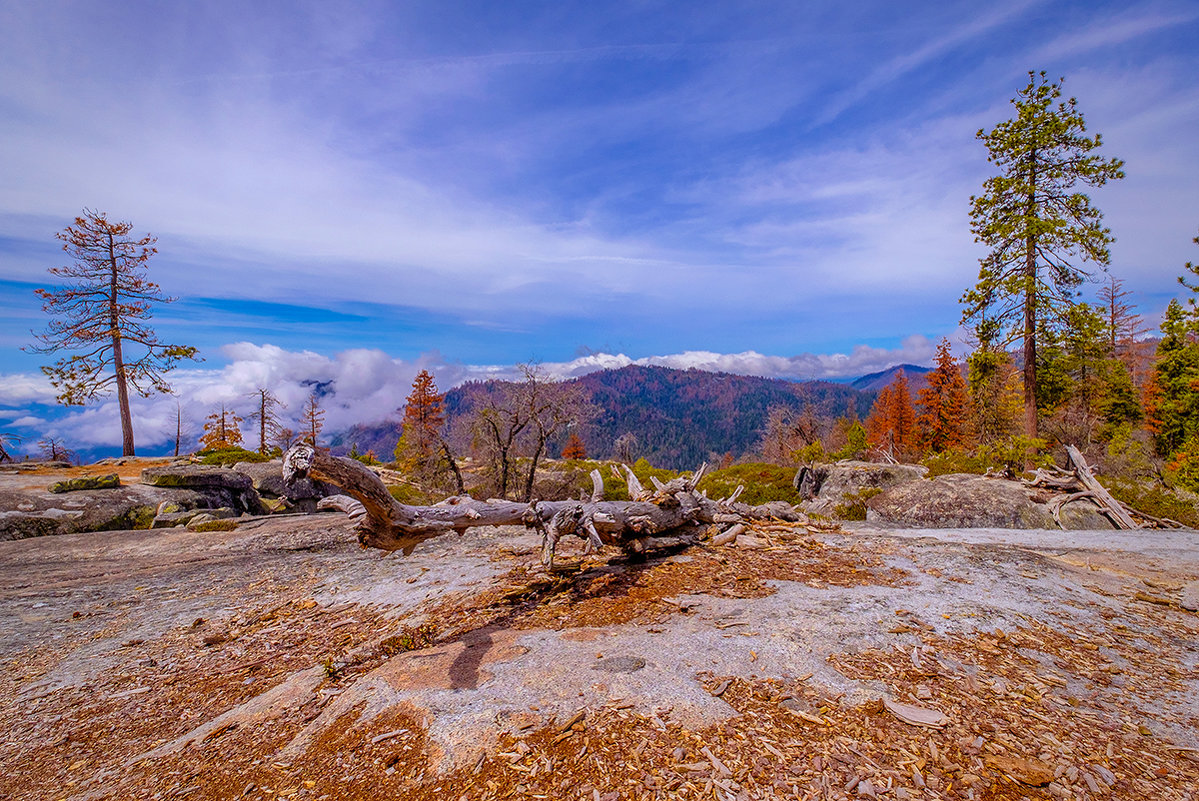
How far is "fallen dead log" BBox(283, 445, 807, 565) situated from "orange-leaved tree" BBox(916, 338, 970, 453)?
38.8m

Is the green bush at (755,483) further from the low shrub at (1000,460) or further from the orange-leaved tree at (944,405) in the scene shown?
the orange-leaved tree at (944,405)

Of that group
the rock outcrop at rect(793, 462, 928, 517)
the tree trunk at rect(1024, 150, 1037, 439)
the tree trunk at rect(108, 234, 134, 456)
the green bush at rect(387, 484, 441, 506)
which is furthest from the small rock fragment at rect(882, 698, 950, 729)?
the tree trunk at rect(108, 234, 134, 456)

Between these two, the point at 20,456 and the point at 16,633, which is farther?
the point at 20,456

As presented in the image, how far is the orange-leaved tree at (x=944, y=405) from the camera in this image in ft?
133

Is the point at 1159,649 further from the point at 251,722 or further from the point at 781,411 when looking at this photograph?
the point at 781,411

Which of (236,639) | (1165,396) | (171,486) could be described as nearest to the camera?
(236,639)

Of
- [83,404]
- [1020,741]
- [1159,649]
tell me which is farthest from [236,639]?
[83,404]

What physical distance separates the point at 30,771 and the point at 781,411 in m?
48.8

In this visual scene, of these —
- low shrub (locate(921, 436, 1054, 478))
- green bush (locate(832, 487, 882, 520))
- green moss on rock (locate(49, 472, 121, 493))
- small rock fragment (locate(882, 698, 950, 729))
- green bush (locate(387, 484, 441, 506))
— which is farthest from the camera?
green bush (locate(387, 484, 441, 506))

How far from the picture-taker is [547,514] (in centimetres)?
755

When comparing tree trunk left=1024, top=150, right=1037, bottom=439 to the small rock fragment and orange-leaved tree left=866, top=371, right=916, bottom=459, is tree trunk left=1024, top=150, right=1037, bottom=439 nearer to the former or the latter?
the small rock fragment

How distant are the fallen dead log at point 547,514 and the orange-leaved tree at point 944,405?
127ft

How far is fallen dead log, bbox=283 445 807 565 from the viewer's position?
5.03 metres

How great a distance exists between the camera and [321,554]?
35.6 feet
